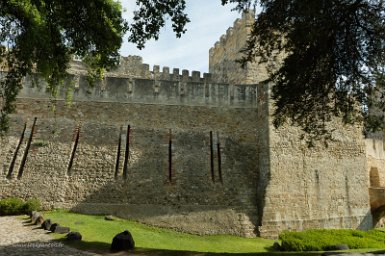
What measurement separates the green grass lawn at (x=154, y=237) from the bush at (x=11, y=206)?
111cm

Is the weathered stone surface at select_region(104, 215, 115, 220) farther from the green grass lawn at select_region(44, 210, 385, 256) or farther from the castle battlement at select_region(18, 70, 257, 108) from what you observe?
the castle battlement at select_region(18, 70, 257, 108)

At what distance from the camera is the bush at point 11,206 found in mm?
14633

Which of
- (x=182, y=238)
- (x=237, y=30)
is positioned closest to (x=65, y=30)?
(x=182, y=238)

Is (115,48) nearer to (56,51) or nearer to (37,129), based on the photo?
(56,51)

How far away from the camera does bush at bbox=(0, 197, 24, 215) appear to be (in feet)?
48.0

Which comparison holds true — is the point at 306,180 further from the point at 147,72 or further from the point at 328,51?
the point at 147,72

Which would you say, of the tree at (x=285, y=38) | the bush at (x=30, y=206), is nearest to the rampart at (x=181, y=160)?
the bush at (x=30, y=206)

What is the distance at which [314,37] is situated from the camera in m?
9.25

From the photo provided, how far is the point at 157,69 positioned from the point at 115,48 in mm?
18273

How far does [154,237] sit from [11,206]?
18.7ft

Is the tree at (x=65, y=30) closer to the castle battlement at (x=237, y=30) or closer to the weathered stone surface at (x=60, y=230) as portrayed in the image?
the weathered stone surface at (x=60, y=230)

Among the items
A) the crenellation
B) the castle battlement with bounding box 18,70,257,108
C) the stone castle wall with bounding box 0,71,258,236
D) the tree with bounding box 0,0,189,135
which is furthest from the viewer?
the crenellation

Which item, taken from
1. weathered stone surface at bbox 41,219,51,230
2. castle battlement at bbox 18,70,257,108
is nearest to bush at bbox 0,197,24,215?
weathered stone surface at bbox 41,219,51,230

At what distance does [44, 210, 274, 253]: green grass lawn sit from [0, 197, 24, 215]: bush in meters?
1.11
